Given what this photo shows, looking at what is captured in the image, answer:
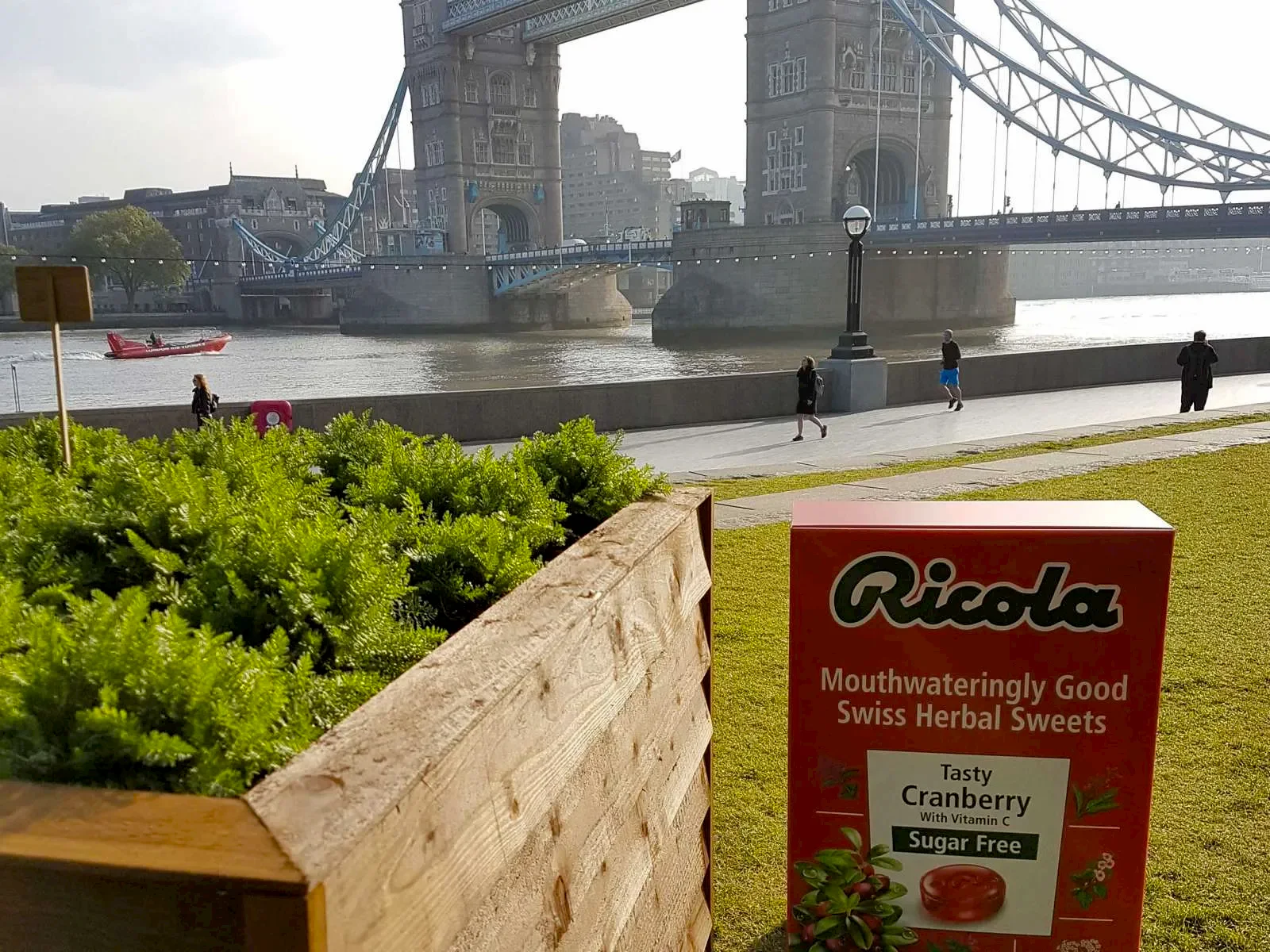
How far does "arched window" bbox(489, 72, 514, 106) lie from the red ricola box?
96979 millimetres

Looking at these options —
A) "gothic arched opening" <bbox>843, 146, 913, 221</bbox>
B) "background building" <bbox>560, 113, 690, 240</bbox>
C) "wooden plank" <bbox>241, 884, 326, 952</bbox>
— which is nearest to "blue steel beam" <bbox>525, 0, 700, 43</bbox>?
"gothic arched opening" <bbox>843, 146, 913, 221</bbox>

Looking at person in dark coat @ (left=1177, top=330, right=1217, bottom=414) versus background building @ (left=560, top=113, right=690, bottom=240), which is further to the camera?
background building @ (left=560, top=113, right=690, bottom=240)

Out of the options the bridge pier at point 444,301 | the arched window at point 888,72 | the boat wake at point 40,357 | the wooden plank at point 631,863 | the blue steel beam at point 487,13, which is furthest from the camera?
the blue steel beam at point 487,13

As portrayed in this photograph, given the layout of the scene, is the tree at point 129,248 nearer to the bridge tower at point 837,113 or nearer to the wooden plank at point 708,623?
the bridge tower at point 837,113

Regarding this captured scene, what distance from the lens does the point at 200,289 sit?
4031 inches

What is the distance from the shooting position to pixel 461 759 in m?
1.41

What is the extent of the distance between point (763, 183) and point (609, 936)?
73.3 m

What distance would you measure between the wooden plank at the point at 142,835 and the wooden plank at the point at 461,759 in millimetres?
26

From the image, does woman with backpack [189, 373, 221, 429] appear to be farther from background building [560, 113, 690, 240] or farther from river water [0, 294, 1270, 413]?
background building [560, 113, 690, 240]

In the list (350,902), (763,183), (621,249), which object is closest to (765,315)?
(621,249)

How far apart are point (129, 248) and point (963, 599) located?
100m

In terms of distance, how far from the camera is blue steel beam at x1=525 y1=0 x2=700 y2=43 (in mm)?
83500

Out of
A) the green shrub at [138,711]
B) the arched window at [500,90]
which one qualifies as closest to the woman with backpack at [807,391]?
the green shrub at [138,711]

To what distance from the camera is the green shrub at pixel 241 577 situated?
129 centimetres
